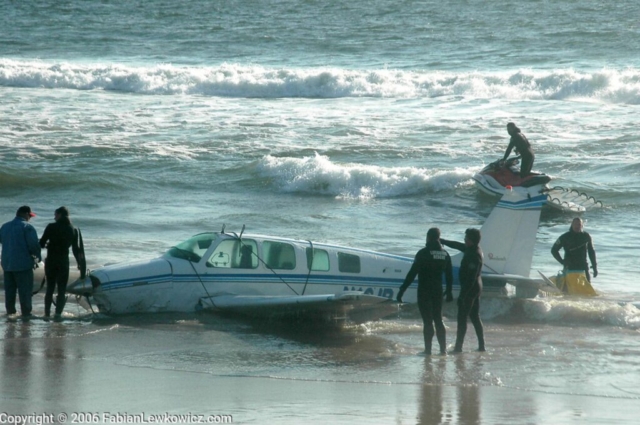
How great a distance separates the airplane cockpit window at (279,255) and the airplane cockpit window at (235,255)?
0.52 feet

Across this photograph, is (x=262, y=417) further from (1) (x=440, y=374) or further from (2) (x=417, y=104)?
(2) (x=417, y=104)

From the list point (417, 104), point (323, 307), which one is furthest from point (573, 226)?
point (417, 104)

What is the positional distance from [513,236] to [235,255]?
3809mm

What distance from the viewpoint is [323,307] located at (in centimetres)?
1144

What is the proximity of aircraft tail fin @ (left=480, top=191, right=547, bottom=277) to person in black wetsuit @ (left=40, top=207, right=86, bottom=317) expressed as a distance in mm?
5424

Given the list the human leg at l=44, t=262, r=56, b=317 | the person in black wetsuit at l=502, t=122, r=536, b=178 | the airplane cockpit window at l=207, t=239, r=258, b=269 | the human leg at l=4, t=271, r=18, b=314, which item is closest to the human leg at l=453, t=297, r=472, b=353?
the airplane cockpit window at l=207, t=239, r=258, b=269

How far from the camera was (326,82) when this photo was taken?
38.5 metres

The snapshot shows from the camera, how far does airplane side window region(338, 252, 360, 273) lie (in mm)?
12430

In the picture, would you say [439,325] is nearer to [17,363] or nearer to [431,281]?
[431,281]

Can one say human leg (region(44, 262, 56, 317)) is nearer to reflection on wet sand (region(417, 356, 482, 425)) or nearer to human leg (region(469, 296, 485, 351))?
reflection on wet sand (region(417, 356, 482, 425))

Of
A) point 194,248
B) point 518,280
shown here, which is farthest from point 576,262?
point 194,248

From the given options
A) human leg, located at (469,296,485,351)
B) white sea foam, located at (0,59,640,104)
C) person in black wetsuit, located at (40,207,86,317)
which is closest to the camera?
human leg, located at (469,296,485,351)

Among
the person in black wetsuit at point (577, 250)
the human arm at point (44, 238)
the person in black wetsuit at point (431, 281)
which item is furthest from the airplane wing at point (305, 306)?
the person in black wetsuit at point (577, 250)

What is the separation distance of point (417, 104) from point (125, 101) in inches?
445
